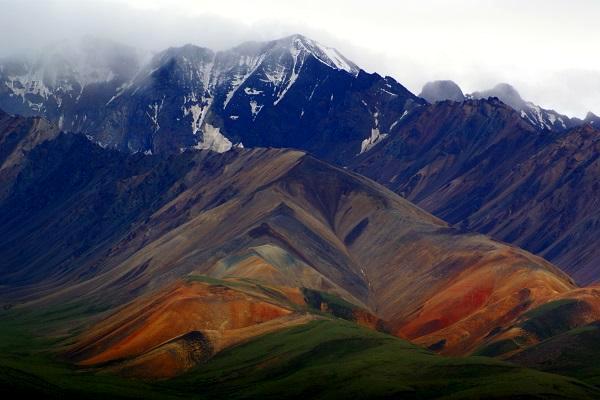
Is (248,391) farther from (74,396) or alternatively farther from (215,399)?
(74,396)

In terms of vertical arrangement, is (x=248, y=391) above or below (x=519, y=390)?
below

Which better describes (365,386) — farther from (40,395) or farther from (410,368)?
(40,395)

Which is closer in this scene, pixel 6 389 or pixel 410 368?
pixel 6 389

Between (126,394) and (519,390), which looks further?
(126,394)

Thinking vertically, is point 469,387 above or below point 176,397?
above

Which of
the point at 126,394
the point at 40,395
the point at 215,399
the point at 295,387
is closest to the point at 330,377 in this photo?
the point at 295,387

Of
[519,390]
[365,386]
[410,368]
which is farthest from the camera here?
[410,368]

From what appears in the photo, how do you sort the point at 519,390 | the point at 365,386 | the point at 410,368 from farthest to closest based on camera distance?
1. the point at 410,368
2. the point at 365,386
3. the point at 519,390

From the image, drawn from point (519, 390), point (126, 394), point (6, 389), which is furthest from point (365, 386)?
point (6, 389)

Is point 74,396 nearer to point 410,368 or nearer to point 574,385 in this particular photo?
point 410,368
